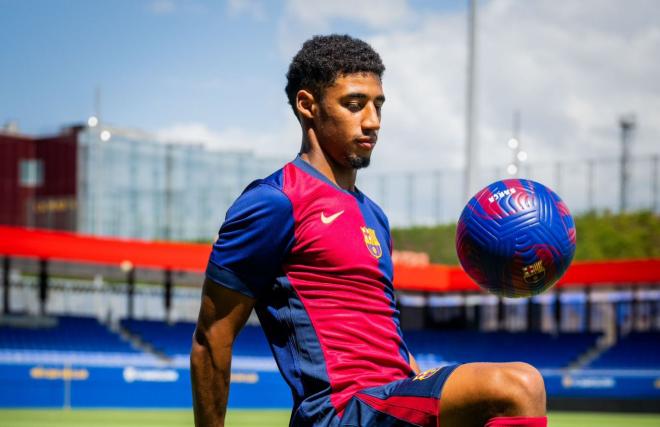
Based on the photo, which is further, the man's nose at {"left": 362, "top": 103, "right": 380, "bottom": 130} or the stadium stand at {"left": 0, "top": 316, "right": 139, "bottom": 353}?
the stadium stand at {"left": 0, "top": 316, "right": 139, "bottom": 353}

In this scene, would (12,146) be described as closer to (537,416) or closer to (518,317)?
(518,317)

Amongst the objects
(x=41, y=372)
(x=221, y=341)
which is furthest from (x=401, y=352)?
(x=41, y=372)

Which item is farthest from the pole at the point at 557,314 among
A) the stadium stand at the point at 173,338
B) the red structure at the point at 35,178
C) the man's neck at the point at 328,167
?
the man's neck at the point at 328,167

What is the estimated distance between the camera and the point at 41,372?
24.8m

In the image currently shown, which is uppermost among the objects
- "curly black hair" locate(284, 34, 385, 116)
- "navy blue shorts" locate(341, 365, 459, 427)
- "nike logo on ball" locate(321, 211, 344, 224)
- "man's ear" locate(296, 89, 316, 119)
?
"curly black hair" locate(284, 34, 385, 116)

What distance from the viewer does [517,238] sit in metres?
3.97

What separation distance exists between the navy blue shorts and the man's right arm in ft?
1.65

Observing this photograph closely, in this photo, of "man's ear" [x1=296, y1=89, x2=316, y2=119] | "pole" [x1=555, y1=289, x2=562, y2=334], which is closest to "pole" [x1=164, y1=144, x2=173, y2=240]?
"pole" [x1=555, y1=289, x2=562, y2=334]

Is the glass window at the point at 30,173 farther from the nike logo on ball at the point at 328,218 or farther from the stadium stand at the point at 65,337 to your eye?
the nike logo on ball at the point at 328,218

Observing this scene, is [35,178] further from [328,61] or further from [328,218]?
[328,218]

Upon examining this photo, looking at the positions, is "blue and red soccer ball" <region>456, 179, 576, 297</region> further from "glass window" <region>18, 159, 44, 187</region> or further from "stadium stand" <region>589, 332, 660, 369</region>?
"glass window" <region>18, 159, 44, 187</region>

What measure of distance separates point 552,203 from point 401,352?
0.86 meters

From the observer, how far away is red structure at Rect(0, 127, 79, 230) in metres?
54.9

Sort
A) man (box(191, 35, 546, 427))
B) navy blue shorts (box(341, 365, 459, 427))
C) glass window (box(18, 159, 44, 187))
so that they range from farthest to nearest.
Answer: glass window (box(18, 159, 44, 187)) → man (box(191, 35, 546, 427)) → navy blue shorts (box(341, 365, 459, 427))
